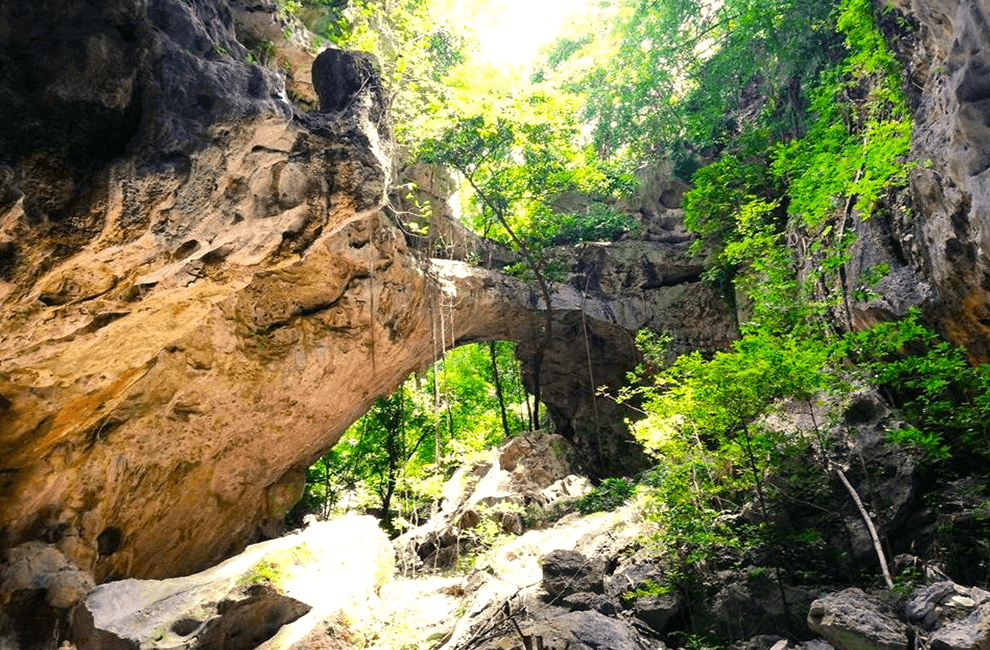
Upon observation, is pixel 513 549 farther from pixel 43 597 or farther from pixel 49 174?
pixel 49 174

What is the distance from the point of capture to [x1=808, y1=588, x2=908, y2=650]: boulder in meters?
4.89

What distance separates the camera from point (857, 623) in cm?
507

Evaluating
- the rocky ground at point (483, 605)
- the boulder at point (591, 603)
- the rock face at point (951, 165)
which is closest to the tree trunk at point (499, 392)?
the rocky ground at point (483, 605)

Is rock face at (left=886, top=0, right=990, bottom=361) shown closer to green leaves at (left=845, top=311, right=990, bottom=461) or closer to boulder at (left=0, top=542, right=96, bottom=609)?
green leaves at (left=845, top=311, right=990, bottom=461)

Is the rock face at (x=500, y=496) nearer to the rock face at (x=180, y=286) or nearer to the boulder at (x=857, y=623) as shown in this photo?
the rock face at (x=180, y=286)

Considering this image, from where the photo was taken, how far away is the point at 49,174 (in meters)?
4.66

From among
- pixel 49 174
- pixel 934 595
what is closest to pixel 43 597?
pixel 49 174

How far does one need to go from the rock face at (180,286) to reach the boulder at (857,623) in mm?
6352

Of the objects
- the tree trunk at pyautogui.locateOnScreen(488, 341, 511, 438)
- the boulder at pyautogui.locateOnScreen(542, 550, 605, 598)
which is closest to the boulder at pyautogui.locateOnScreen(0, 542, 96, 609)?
the boulder at pyautogui.locateOnScreen(542, 550, 605, 598)

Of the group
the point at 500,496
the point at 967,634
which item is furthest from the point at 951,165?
the point at 500,496

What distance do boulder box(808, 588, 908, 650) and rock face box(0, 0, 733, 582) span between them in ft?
20.8

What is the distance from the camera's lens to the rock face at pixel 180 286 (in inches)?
190

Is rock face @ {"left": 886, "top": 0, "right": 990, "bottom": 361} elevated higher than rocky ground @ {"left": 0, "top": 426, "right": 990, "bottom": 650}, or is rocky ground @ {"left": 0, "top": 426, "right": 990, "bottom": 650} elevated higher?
rock face @ {"left": 886, "top": 0, "right": 990, "bottom": 361}

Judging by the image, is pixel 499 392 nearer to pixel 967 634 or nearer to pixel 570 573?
pixel 570 573
